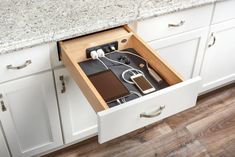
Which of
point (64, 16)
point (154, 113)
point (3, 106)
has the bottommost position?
point (3, 106)

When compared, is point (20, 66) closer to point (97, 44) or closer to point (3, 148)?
point (97, 44)

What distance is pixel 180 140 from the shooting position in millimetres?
1813

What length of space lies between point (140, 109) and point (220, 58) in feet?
→ 3.79

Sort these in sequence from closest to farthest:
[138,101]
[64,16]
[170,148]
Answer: [138,101] → [64,16] → [170,148]

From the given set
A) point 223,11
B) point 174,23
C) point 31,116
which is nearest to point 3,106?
point 31,116

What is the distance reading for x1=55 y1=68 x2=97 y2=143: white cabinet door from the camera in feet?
4.56

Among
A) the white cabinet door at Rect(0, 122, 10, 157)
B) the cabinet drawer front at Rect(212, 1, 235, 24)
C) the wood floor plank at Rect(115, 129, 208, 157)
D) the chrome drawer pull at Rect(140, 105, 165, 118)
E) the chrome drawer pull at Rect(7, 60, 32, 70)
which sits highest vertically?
the cabinet drawer front at Rect(212, 1, 235, 24)

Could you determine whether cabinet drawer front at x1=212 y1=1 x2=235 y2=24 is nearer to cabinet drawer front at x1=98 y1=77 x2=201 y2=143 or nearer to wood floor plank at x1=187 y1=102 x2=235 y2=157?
wood floor plank at x1=187 y1=102 x2=235 y2=157

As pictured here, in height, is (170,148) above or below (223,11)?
below

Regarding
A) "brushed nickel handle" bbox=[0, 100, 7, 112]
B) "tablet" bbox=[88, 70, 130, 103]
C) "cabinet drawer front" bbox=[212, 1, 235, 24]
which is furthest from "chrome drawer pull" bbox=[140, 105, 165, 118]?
"cabinet drawer front" bbox=[212, 1, 235, 24]

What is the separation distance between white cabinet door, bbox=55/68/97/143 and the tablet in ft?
0.93

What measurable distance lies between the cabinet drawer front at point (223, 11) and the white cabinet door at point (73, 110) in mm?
871

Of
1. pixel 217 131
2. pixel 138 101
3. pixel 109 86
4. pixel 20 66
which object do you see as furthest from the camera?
pixel 217 131

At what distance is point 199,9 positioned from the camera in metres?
1.55
